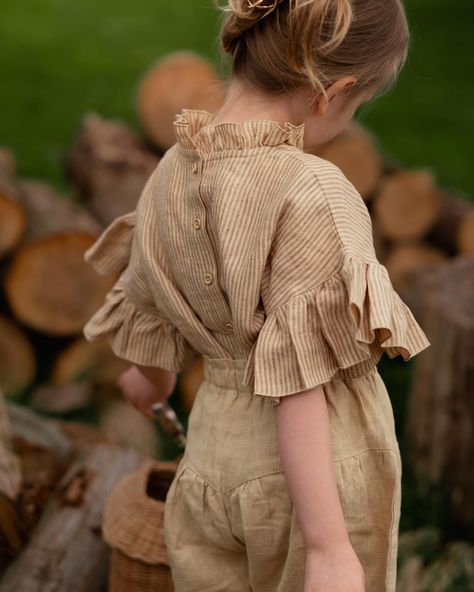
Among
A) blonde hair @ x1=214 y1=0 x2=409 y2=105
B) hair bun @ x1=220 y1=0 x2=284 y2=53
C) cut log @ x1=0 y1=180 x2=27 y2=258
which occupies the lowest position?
cut log @ x1=0 y1=180 x2=27 y2=258

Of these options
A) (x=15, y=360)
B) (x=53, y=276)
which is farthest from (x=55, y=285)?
(x=15, y=360)

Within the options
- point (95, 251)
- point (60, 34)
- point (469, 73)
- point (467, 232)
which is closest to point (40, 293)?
point (95, 251)

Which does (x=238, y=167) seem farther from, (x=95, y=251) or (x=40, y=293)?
(x=40, y=293)

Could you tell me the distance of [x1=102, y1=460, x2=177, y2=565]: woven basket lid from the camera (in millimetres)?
2217

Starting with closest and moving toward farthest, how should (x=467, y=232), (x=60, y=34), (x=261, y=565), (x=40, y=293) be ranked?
(x=261, y=565) < (x=40, y=293) < (x=467, y=232) < (x=60, y=34)

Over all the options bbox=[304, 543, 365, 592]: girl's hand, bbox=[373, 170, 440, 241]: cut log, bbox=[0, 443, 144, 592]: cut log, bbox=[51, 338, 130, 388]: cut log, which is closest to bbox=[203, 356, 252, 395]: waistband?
bbox=[304, 543, 365, 592]: girl's hand

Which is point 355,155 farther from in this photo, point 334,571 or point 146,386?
point 334,571

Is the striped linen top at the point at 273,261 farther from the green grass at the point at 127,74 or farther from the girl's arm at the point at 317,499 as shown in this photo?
the green grass at the point at 127,74

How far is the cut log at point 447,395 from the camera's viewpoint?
3.23 metres

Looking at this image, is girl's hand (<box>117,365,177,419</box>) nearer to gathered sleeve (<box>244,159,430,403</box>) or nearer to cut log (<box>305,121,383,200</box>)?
gathered sleeve (<box>244,159,430,403</box>)

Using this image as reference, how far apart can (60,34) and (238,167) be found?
660 cm

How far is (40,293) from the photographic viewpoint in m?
3.96

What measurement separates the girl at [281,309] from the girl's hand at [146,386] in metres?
0.26

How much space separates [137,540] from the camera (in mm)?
2229
